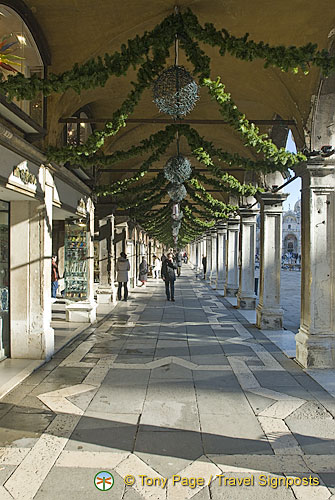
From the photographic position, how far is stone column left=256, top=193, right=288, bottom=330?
32.0 ft

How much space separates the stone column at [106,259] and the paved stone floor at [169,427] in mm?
6653

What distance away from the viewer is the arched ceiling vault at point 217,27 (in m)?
5.74

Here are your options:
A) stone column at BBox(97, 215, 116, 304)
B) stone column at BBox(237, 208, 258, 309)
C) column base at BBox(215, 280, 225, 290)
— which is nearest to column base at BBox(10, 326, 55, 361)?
stone column at BBox(97, 215, 116, 304)

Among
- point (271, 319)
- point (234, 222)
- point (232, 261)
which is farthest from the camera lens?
point (232, 261)

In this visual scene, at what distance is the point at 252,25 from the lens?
6.12 metres

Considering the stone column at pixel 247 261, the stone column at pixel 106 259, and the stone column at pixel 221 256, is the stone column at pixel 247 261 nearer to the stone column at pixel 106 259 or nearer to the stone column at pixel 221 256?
the stone column at pixel 106 259

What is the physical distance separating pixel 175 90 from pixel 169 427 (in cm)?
355

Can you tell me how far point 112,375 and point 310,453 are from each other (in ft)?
10.1

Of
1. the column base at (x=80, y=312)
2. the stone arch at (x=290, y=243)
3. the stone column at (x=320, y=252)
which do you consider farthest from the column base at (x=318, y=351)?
the stone arch at (x=290, y=243)

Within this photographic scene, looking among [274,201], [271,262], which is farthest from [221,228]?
[271,262]

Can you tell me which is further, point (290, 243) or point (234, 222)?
point (290, 243)

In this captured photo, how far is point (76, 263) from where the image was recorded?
1044 cm

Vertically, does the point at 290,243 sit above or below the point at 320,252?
above

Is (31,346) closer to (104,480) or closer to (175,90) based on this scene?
(104,480)
